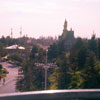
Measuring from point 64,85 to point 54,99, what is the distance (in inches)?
267

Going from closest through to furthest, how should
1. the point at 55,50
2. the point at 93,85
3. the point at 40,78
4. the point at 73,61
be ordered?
the point at 93,85, the point at 40,78, the point at 73,61, the point at 55,50

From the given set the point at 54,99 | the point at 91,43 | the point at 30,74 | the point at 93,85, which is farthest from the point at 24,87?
the point at 91,43

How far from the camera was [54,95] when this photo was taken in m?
2.32

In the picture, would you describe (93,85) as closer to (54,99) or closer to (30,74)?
(30,74)

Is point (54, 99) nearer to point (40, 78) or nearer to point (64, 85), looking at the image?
point (64, 85)

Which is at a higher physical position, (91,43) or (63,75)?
(91,43)

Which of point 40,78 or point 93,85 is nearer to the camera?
point 93,85

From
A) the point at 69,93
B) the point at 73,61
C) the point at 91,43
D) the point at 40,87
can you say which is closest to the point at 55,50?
the point at 91,43

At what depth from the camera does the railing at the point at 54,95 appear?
2184mm

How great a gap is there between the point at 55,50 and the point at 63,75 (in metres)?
10.4

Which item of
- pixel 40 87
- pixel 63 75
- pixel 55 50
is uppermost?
pixel 55 50

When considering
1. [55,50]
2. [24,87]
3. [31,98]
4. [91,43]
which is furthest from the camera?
[91,43]

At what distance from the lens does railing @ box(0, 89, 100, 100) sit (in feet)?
7.16

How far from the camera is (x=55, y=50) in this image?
1983 centimetres
